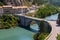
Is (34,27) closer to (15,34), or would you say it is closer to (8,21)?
(8,21)

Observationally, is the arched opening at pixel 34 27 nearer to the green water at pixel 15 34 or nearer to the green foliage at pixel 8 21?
the green water at pixel 15 34

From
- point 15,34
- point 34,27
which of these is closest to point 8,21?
→ point 34,27

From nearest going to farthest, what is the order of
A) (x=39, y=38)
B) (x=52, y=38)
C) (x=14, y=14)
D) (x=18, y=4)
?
(x=52, y=38), (x=39, y=38), (x=14, y=14), (x=18, y=4)

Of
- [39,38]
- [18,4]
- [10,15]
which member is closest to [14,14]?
[10,15]

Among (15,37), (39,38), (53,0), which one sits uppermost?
(39,38)

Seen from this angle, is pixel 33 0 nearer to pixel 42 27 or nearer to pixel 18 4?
pixel 18 4

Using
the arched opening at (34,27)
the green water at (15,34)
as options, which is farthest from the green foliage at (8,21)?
the arched opening at (34,27)
